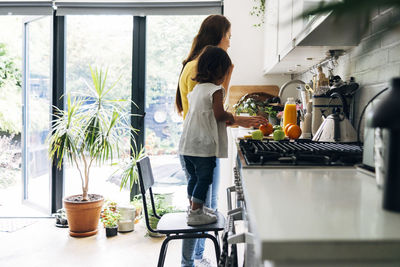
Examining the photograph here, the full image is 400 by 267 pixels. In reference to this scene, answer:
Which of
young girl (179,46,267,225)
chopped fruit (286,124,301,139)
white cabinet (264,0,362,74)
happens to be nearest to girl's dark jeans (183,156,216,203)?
young girl (179,46,267,225)

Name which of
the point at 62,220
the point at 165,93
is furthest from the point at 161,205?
the point at 165,93

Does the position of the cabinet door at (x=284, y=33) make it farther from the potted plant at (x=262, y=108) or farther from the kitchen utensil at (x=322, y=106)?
the potted plant at (x=262, y=108)

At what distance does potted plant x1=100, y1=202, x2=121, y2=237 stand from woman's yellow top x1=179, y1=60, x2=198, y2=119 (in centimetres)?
152

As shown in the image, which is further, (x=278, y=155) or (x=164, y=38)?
(x=164, y=38)

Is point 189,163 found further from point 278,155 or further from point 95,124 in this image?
point 95,124

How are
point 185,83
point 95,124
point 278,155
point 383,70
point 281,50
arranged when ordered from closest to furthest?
1. point 278,155
2. point 383,70
3. point 185,83
4. point 281,50
5. point 95,124

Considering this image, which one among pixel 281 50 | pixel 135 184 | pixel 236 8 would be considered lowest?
pixel 135 184

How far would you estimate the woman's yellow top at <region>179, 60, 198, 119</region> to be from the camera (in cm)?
203

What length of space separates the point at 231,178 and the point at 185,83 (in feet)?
5.07

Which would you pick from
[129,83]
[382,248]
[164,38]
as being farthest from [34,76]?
[382,248]

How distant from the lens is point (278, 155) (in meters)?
1.25

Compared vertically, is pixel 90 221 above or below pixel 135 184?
below

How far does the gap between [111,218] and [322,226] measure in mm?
2898

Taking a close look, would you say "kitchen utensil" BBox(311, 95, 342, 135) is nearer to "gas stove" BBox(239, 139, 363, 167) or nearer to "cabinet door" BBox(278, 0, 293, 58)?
"cabinet door" BBox(278, 0, 293, 58)
